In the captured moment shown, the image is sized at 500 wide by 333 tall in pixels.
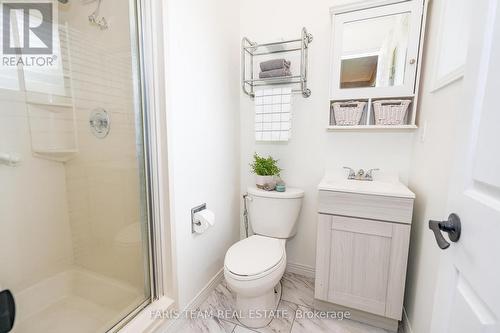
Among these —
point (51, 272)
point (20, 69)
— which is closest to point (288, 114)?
point (20, 69)

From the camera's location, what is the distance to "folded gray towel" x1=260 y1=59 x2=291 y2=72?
1.58 meters

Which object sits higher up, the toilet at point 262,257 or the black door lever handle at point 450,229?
the black door lever handle at point 450,229

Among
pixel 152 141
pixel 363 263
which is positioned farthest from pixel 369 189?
pixel 152 141

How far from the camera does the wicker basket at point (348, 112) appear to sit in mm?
1447

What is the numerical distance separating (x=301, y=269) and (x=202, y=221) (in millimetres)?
974

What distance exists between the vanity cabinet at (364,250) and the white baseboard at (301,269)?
1.42ft

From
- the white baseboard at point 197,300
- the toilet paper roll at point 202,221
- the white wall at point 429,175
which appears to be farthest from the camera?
the toilet paper roll at point 202,221

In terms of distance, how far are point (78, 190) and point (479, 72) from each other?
2074mm

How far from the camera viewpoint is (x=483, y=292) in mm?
430

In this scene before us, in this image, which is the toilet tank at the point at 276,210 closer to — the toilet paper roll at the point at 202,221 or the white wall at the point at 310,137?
the white wall at the point at 310,137

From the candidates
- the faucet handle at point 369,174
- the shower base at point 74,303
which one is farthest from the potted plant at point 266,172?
the shower base at point 74,303

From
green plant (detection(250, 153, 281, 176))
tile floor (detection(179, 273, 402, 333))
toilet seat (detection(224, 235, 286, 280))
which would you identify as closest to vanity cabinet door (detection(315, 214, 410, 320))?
tile floor (detection(179, 273, 402, 333))

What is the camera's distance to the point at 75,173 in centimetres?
157

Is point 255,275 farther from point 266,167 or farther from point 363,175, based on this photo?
point 363,175
